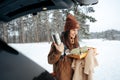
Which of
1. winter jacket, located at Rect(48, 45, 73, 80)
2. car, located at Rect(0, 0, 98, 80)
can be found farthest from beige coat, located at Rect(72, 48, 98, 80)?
car, located at Rect(0, 0, 98, 80)

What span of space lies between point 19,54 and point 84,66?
61.2 inches

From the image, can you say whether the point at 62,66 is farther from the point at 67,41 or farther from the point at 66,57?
the point at 67,41

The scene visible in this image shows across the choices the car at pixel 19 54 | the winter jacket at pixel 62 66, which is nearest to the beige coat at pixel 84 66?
the winter jacket at pixel 62 66

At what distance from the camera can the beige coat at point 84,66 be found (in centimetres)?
183

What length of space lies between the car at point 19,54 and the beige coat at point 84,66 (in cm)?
142

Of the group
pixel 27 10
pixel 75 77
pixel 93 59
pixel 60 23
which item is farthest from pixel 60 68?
pixel 60 23

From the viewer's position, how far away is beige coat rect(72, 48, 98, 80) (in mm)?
1835

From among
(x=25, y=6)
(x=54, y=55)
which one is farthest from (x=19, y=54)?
(x=54, y=55)

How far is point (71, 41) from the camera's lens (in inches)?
74.9

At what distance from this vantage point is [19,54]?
0.35m

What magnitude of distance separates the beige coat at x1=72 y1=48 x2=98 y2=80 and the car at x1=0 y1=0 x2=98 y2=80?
56.0 inches

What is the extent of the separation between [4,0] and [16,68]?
0.33 feet

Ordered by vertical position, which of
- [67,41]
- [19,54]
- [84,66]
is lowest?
[84,66]

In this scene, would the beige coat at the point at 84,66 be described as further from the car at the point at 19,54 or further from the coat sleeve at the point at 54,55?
the car at the point at 19,54
